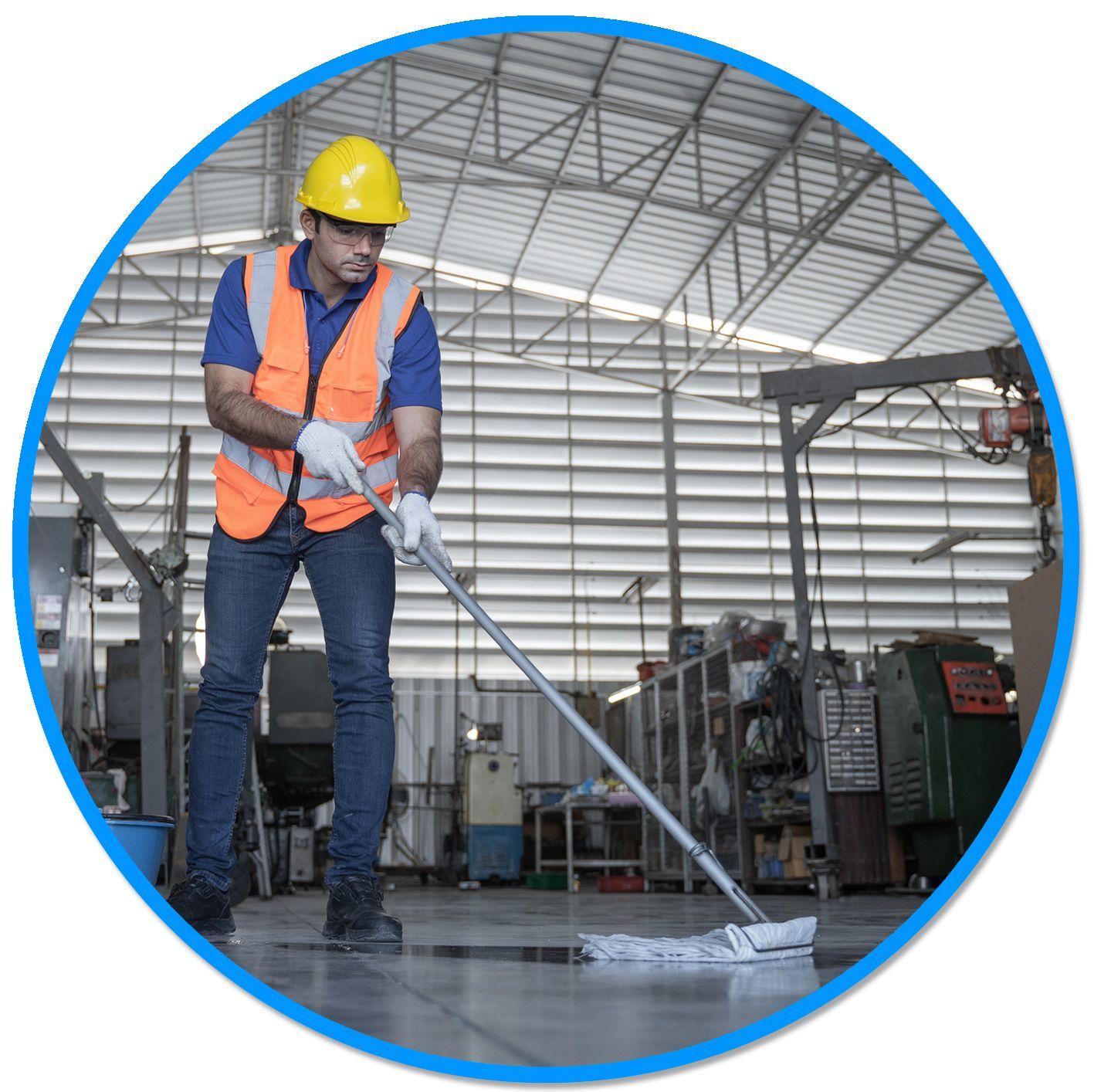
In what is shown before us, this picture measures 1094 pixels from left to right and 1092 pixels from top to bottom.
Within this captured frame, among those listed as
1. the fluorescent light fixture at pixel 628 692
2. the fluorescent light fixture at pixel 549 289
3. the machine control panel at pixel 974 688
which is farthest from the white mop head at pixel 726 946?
the fluorescent light fixture at pixel 549 289

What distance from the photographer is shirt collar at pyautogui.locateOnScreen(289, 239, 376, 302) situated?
2.41 meters

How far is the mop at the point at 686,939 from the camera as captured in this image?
1974 millimetres

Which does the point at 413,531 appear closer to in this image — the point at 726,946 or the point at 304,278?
the point at 304,278

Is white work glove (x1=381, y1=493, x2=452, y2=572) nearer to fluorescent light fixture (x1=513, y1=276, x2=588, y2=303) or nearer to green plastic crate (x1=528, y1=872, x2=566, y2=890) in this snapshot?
green plastic crate (x1=528, y1=872, x2=566, y2=890)

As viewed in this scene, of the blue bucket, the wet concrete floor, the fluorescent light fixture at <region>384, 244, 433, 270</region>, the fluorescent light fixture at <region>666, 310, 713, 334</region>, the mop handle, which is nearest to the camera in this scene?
the wet concrete floor

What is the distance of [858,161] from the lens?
10852 millimetres

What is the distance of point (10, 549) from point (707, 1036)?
49.0 inches

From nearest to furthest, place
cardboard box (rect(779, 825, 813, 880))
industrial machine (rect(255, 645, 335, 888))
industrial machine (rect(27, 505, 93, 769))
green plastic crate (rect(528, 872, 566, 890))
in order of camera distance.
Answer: industrial machine (rect(27, 505, 93, 769)) → cardboard box (rect(779, 825, 813, 880)) → industrial machine (rect(255, 645, 335, 888)) → green plastic crate (rect(528, 872, 566, 890))

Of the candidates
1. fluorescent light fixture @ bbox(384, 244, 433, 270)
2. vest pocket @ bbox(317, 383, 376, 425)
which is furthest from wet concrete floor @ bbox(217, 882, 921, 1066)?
fluorescent light fixture @ bbox(384, 244, 433, 270)

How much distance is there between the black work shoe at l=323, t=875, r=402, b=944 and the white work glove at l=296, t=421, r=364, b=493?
2.40 feet

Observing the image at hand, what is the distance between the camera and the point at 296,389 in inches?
94.9

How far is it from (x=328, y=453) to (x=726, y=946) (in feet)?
3.61

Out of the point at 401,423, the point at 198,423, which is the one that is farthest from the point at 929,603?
the point at 401,423

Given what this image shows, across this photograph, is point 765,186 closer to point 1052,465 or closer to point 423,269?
point 423,269
